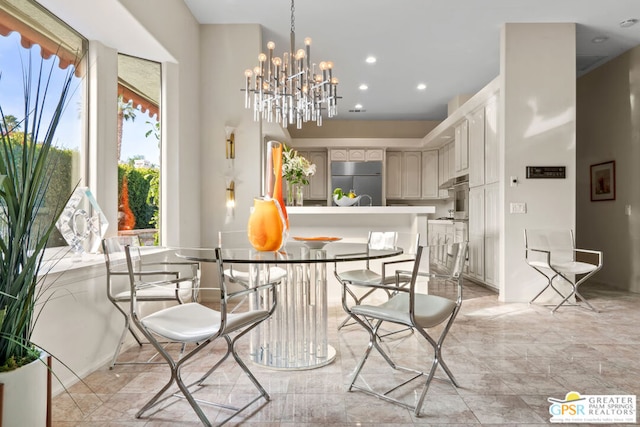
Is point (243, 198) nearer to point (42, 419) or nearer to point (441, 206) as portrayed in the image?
point (42, 419)

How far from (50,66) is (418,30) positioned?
3524 mm

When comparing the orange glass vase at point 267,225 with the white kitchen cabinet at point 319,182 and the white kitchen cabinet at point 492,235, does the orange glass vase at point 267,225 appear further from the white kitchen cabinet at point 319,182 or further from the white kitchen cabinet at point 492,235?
the white kitchen cabinet at point 319,182

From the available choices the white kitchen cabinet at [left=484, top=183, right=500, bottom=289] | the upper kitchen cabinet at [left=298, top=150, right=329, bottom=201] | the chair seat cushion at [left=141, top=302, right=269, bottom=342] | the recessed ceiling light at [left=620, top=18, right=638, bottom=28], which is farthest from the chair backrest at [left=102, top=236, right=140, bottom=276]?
the upper kitchen cabinet at [left=298, top=150, right=329, bottom=201]

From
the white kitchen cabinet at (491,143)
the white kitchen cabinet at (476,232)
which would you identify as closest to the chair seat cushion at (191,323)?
the white kitchen cabinet at (491,143)

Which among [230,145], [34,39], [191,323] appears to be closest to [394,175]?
[230,145]

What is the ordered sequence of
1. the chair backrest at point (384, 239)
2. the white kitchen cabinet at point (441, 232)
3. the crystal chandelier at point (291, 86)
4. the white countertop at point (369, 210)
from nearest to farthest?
the crystal chandelier at point (291, 86) < the chair backrest at point (384, 239) < the white countertop at point (369, 210) < the white kitchen cabinet at point (441, 232)

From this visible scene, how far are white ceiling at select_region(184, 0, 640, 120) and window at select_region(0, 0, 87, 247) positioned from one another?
149 cm

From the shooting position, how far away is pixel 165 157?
12.2 feet

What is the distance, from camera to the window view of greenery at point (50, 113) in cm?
225

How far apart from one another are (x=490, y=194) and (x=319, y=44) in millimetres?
2731

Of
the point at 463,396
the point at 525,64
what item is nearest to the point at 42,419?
the point at 463,396

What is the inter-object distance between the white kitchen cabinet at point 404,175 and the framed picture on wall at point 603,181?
3.29m

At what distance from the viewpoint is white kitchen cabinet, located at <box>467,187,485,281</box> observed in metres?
5.18

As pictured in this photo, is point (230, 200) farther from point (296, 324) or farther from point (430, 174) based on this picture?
point (430, 174)
